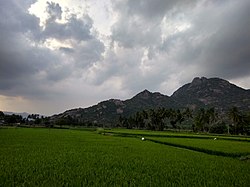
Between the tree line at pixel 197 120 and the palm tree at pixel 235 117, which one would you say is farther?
the tree line at pixel 197 120

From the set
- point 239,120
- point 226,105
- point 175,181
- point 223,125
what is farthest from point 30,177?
point 226,105

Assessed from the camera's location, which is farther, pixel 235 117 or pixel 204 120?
pixel 204 120

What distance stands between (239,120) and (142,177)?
86486 mm

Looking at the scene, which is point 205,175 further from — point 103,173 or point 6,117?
point 6,117

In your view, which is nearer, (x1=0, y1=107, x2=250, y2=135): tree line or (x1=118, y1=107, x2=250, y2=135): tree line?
(x1=118, y1=107, x2=250, y2=135): tree line

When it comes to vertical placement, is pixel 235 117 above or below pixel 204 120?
above

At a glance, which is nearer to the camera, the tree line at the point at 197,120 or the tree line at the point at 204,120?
the tree line at the point at 204,120

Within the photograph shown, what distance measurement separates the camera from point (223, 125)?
9881 centimetres

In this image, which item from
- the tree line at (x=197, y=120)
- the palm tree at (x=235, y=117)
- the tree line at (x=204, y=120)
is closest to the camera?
the palm tree at (x=235, y=117)

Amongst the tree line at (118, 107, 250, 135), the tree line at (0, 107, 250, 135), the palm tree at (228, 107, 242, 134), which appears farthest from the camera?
the tree line at (0, 107, 250, 135)

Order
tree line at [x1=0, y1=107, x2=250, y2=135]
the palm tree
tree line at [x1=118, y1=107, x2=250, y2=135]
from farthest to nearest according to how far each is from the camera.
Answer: tree line at [x1=0, y1=107, x2=250, y2=135] < tree line at [x1=118, y1=107, x2=250, y2=135] < the palm tree

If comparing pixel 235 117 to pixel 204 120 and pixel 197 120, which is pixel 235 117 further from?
pixel 197 120

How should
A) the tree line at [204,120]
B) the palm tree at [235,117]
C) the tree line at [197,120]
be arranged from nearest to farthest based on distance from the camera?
the palm tree at [235,117]
the tree line at [204,120]
the tree line at [197,120]

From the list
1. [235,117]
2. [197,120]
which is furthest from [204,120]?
[235,117]
